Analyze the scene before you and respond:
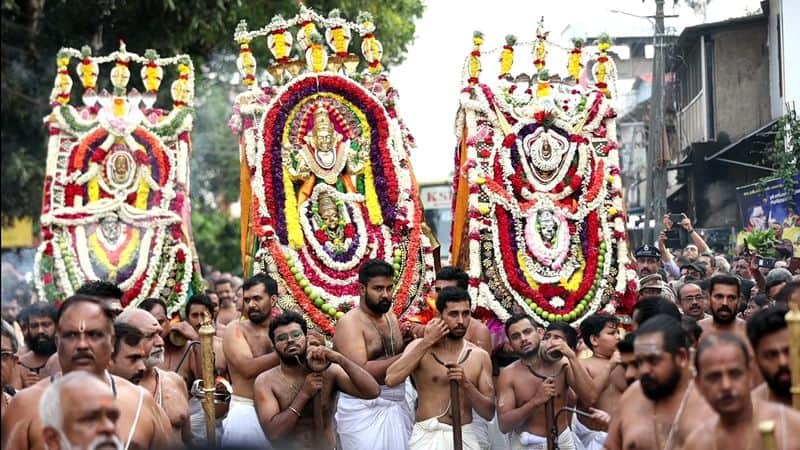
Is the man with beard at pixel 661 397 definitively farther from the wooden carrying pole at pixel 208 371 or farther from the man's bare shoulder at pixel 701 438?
the wooden carrying pole at pixel 208 371

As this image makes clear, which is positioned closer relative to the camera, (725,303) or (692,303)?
(725,303)

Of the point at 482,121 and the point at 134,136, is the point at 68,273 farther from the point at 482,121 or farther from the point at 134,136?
the point at 482,121

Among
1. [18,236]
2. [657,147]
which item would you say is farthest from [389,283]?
[18,236]

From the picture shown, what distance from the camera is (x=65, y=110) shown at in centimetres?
1384

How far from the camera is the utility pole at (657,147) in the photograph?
20.3 meters

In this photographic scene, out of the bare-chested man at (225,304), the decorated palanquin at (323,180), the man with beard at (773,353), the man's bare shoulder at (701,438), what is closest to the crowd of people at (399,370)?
the man with beard at (773,353)

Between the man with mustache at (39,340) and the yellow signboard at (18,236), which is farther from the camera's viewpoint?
the yellow signboard at (18,236)

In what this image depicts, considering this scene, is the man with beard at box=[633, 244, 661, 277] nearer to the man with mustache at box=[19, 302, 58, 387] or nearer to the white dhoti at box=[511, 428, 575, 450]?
the white dhoti at box=[511, 428, 575, 450]

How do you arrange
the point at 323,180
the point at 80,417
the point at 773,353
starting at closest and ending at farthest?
the point at 80,417
the point at 773,353
the point at 323,180

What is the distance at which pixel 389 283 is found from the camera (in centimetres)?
981

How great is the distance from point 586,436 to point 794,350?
4051 millimetres

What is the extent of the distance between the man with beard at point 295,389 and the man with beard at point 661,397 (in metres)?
2.89

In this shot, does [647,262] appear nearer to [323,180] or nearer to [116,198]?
[323,180]

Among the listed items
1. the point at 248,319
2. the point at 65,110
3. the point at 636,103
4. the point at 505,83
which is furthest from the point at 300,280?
the point at 636,103
